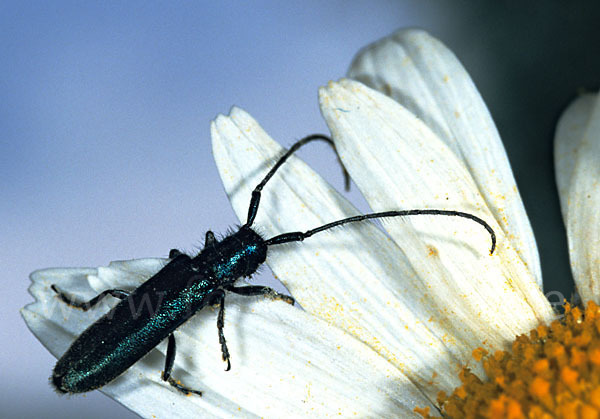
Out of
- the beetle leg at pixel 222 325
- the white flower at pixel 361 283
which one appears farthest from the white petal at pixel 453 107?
the beetle leg at pixel 222 325

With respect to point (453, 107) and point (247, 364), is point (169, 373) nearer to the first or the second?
point (247, 364)

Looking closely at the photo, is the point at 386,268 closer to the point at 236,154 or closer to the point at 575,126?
the point at 236,154

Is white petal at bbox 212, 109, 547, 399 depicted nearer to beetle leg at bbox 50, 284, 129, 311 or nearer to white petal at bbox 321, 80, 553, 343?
white petal at bbox 321, 80, 553, 343

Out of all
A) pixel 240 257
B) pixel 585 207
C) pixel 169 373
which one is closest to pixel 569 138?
pixel 585 207

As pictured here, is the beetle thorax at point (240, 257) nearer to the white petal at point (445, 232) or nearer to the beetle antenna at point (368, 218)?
the beetle antenna at point (368, 218)

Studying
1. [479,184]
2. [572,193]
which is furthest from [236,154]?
[572,193]
